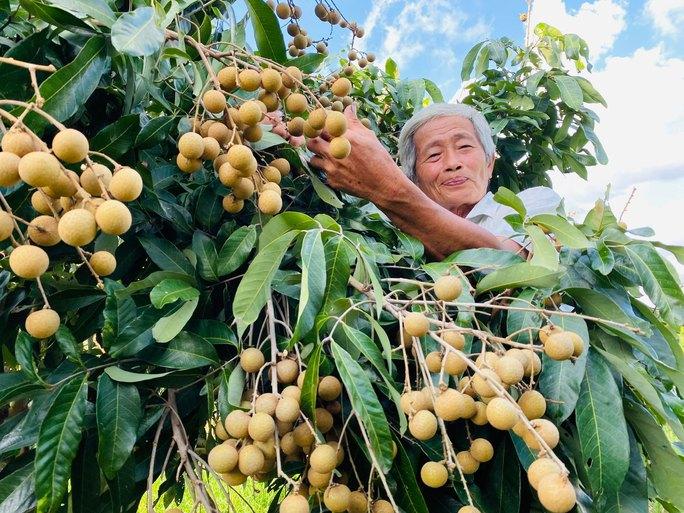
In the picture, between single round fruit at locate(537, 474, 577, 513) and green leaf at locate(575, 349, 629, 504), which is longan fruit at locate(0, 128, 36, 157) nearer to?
single round fruit at locate(537, 474, 577, 513)

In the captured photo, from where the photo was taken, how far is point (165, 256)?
2.52 feet

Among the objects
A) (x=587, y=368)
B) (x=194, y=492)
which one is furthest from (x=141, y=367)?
(x=587, y=368)

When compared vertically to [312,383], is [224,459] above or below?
below

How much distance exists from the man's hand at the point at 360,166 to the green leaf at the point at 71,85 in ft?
1.38

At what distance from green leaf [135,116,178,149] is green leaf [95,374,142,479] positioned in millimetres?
329

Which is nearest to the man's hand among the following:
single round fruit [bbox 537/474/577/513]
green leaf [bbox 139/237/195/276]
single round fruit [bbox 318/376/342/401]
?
green leaf [bbox 139/237/195/276]

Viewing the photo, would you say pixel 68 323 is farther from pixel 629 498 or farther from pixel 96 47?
pixel 629 498

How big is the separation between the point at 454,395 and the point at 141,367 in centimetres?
44

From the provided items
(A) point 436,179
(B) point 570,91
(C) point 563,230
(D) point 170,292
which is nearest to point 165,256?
(D) point 170,292

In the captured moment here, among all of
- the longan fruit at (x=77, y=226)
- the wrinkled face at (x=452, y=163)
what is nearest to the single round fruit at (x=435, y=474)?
the longan fruit at (x=77, y=226)

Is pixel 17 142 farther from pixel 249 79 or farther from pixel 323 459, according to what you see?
pixel 323 459

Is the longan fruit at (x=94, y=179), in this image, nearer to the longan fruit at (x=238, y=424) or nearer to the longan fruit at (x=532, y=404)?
the longan fruit at (x=238, y=424)

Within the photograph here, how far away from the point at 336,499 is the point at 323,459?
0.06 m

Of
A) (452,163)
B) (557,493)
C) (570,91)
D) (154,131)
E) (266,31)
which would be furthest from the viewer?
(570,91)
